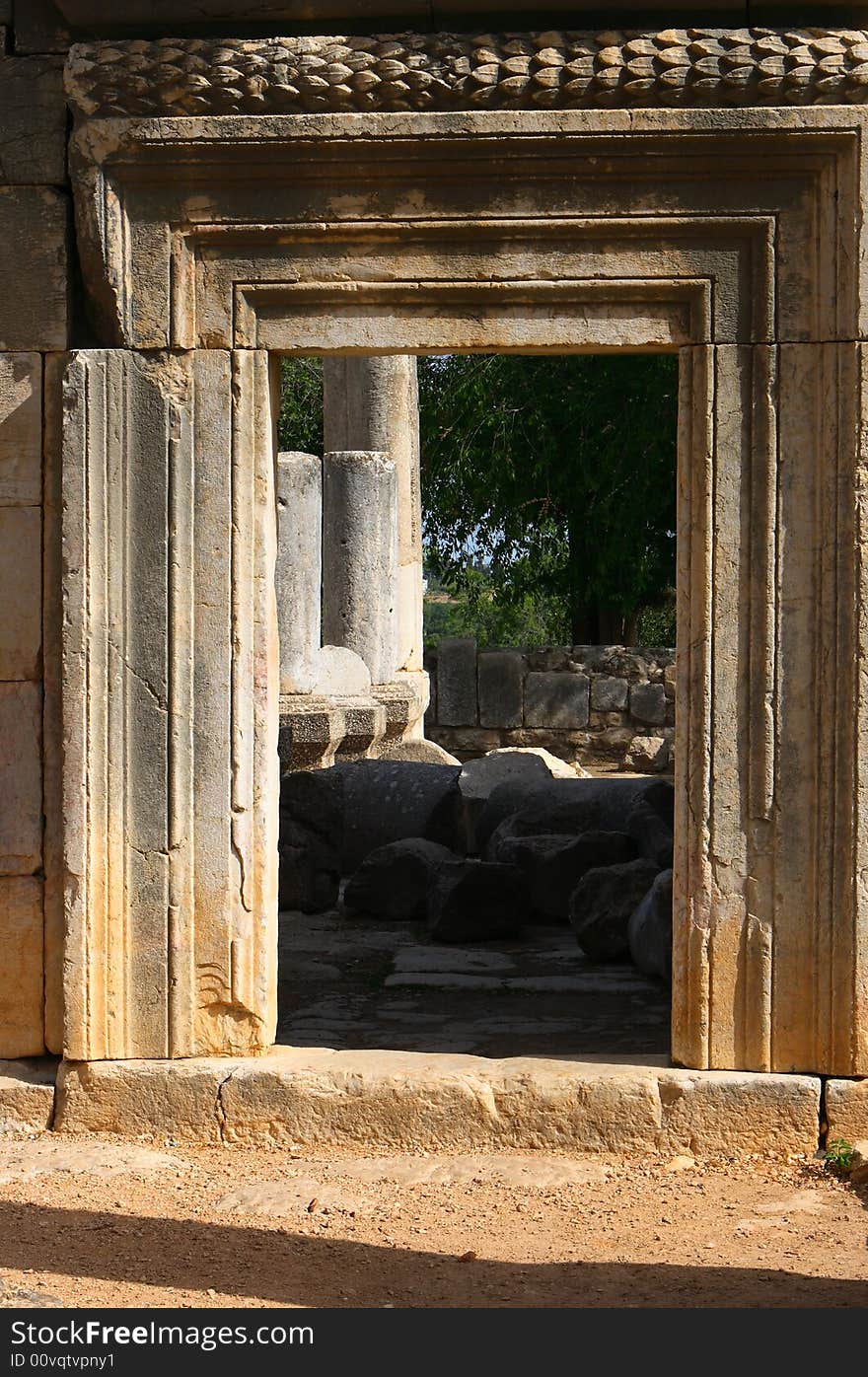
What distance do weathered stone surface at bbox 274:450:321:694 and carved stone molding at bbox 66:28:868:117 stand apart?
764 centimetres

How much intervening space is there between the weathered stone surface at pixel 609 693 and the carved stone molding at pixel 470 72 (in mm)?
13250

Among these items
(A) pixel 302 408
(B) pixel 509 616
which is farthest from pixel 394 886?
(A) pixel 302 408

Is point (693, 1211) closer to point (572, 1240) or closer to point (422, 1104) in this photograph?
point (572, 1240)

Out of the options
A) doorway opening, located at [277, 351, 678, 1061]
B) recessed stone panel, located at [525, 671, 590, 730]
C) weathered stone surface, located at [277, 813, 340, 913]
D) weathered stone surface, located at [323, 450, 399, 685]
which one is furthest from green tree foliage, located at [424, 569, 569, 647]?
weathered stone surface, located at [277, 813, 340, 913]

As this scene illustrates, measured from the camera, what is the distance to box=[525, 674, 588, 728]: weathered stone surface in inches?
695

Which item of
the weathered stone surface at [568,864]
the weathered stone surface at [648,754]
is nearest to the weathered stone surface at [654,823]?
the weathered stone surface at [568,864]

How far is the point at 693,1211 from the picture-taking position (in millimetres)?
4320

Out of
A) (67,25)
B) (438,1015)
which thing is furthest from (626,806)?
(67,25)

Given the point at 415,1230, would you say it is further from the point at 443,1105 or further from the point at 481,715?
the point at 481,715

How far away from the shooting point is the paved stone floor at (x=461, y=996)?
5668 mm

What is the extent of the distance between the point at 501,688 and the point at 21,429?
43.4 ft

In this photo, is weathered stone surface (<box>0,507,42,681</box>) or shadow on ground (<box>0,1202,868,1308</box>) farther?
weathered stone surface (<box>0,507,42,681</box>)

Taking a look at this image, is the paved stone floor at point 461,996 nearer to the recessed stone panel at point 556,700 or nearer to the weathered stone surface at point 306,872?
the weathered stone surface at point 306,872

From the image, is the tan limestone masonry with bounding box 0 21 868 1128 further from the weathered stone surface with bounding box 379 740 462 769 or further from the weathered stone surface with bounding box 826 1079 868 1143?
the weathered stone surface with bounding box 379 740 462 769
